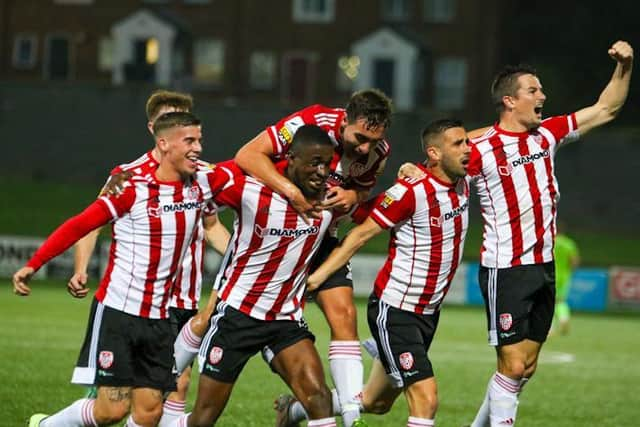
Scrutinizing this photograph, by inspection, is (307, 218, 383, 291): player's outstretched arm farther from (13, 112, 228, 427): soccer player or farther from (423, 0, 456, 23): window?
(423, 0, 456, 23): window

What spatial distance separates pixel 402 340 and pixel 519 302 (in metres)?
1.00

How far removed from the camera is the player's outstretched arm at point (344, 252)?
8953 mm

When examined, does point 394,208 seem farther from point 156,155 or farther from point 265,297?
point 156,155

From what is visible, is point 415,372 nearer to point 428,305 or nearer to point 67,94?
point 428,305

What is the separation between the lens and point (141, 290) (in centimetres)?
850

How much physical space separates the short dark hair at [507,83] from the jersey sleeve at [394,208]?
115 centimetres

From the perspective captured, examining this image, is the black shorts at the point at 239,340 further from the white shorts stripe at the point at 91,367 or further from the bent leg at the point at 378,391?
the bent leg at the point at 378,391

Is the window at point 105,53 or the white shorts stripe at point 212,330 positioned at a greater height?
the white shorts stripe at point 212,330

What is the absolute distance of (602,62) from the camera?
2376 inches

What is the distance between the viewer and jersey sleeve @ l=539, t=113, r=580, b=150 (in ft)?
33.2

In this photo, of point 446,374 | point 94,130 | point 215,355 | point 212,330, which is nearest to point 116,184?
point 212,330

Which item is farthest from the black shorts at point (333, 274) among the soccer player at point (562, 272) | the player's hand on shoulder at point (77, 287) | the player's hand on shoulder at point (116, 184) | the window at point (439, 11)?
the window at point (439, 11)

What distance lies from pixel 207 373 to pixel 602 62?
176ft

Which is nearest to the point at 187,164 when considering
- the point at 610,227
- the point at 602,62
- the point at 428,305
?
the point at 428,305
